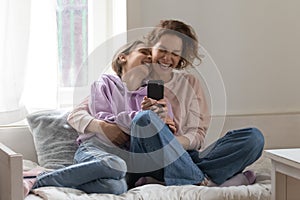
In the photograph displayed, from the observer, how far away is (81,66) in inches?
101

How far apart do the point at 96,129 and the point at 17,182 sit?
1.47 ft

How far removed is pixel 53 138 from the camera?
2.36 metres

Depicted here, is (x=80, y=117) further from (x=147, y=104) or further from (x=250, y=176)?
(x=250, y=176)

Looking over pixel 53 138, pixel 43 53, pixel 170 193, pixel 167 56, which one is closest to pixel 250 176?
pixel 170 193

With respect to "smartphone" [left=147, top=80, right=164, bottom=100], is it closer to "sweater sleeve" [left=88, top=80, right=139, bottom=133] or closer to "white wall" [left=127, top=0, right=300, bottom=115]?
"sweater sleeve" [left=88, top=80, right=139, bottom=133]

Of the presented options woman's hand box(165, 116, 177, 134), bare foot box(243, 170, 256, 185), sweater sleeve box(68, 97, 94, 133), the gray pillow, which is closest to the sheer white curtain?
the gray pillow

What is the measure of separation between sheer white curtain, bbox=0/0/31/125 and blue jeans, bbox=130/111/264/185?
1.97 ft

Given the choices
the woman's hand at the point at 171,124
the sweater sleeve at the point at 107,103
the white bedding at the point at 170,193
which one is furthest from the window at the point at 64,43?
the white bedding at the point at 170,193

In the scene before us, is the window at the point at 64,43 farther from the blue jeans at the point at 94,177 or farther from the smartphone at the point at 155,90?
the blue jeans at the point at 94,177

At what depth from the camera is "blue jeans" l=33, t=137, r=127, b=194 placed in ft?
6.48

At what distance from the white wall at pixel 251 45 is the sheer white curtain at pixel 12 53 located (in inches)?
22.1

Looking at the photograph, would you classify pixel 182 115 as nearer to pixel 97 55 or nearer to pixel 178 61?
pixel 178 61

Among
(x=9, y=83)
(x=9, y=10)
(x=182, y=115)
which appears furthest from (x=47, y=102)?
(x=182, y=115)

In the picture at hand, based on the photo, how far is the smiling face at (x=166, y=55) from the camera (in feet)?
7.30
